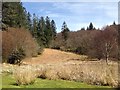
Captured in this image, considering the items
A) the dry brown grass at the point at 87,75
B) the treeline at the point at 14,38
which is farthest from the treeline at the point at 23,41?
the dry brown grass at the point at 87,75

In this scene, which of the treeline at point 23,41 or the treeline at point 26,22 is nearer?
the treeline at point 23,41

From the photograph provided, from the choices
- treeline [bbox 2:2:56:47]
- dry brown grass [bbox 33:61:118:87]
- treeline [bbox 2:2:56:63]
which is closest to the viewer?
dry brown grass [bbox 33:61:118:87]

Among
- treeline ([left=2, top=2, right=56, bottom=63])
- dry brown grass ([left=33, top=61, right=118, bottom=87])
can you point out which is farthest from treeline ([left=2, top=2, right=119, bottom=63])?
dry brown grass ([left=33, top=61, right=118, bottom=87])

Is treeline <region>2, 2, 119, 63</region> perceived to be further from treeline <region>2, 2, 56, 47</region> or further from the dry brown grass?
the dry brown grass

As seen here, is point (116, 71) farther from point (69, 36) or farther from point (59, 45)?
point (69, 36)

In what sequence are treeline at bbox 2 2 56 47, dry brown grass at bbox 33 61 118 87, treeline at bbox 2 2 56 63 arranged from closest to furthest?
dry brown grass at bbox 33 61 118 87 < treeline at bbox 2 2 56 63 < treeline at bbox 2 2 56 47

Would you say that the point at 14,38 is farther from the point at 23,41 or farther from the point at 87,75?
the point at 87,75

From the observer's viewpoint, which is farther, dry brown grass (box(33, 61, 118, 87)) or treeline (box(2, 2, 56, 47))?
treeline (box(2, 2, 56, 47))

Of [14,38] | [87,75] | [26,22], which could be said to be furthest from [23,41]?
[87,75]

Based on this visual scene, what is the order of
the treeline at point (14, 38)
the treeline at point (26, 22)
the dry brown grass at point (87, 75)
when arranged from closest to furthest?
the dry brown grass at point (87, 75) → the treeline at point (14, 38) → the treeline at point (26, 22)

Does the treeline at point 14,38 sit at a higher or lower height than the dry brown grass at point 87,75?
higher

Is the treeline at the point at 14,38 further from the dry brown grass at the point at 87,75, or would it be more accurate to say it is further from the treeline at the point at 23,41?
the dry brown grass at the point at 87,75

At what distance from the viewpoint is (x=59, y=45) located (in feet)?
234

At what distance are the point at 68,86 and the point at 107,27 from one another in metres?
35.9
